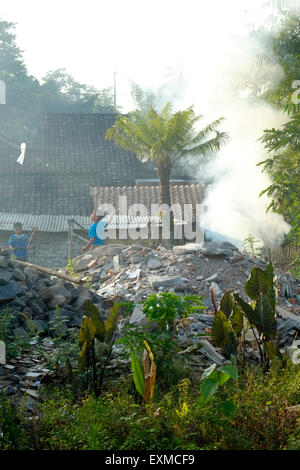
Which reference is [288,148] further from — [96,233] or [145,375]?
[145,375]

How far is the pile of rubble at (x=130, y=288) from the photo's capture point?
7312mm

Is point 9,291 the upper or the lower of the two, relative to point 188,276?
upper

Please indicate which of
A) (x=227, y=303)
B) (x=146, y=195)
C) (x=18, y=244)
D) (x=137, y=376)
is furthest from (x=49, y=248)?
(x=137, y=376)

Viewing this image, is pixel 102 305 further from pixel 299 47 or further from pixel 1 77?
pixel 1 77

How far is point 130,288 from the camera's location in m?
12.0

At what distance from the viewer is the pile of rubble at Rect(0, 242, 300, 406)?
288 inches

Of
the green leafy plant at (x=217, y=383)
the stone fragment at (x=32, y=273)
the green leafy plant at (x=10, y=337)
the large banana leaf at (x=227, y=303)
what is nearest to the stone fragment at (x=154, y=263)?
the stone fragment at (x=32, y=273)

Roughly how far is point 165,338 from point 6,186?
853 inches

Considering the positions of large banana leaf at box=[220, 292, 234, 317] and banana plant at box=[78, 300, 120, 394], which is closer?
banana plant at box=[78, 300, 120, 394]

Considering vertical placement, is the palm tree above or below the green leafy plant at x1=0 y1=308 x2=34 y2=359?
above

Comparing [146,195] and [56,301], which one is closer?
[56,301]

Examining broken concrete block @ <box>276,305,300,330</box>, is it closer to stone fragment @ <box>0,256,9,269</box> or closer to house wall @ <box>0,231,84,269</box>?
stone fragment @ <box>0,256,9,269</box>

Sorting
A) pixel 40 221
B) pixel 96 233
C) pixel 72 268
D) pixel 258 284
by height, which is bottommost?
pixel 72 268

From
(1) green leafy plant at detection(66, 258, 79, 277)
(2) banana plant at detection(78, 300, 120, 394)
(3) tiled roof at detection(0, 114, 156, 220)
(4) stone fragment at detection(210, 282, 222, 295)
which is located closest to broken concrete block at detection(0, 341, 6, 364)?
(2) banana plant at detection(78, 300, 120, 394)
